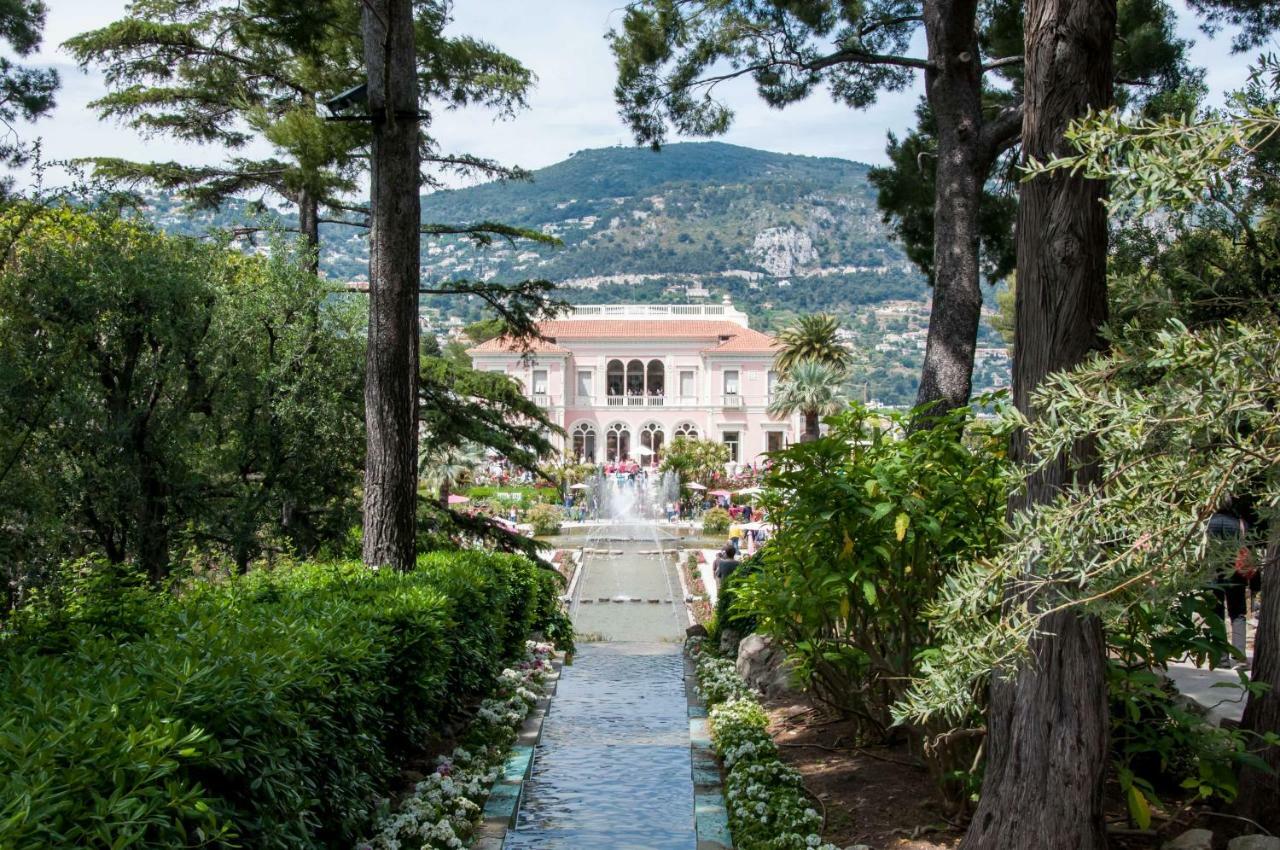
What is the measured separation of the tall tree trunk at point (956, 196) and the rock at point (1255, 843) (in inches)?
192

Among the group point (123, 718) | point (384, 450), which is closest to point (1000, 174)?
point (384, 450)

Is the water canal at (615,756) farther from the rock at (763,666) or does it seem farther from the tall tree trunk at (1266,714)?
the tall tree trunk at (1266,714)

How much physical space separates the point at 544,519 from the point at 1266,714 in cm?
2664

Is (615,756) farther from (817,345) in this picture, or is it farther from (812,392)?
(817,345)

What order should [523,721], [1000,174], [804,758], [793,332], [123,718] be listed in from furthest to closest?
[793,332] → [1000,174] → [523,721] → [804,758] → [123,718]

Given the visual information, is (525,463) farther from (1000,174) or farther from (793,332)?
(793,332)

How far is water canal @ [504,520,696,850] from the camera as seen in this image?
17.8ft

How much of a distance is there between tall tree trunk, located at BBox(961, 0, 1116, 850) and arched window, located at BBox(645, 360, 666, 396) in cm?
5226

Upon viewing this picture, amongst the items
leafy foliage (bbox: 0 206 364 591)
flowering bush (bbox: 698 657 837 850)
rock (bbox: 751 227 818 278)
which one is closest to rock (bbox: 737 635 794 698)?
flowering bush (bbox: 698 657 837 850)

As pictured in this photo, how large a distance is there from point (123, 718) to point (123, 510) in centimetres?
754

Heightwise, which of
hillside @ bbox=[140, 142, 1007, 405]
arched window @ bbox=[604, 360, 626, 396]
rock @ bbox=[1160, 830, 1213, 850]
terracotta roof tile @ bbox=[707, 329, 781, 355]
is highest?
hillside @ bbox=[140, 142, 1007, 405]

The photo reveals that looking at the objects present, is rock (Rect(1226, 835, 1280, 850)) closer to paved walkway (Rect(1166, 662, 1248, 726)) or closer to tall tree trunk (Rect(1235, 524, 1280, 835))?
tall tree trunk (Rect(1235, 524, 1280, 835))

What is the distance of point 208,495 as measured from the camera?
34.8ft

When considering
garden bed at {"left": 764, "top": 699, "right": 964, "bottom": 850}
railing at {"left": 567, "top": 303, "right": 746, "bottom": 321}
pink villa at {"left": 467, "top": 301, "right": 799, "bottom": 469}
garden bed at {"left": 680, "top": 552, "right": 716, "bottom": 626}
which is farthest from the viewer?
railing at {"left": 567, "top": 303, "right": 746, "bottom": 321}
